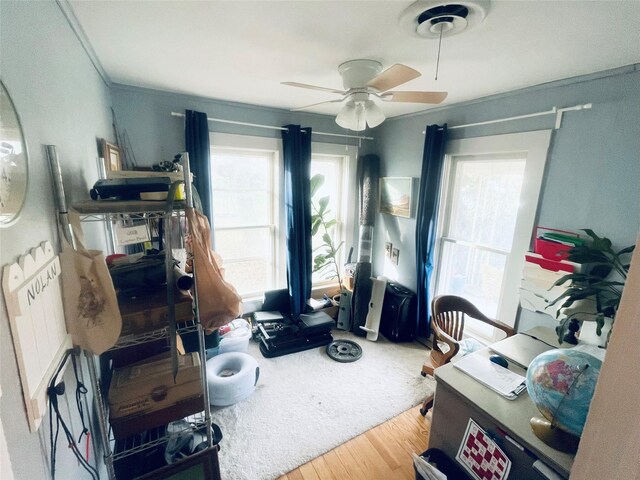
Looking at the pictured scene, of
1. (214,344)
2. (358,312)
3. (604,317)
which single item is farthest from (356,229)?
(604,317)

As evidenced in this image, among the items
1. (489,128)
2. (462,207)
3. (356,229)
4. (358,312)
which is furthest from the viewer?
(356,229)

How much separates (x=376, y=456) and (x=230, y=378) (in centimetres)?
111

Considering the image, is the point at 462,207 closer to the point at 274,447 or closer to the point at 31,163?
the point at 274,447

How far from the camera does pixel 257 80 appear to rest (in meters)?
2.00

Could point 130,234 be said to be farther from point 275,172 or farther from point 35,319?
point 275,172

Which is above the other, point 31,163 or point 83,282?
point 31,163

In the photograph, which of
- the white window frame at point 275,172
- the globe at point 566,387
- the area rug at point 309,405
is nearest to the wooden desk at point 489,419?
the globe at point 566,387

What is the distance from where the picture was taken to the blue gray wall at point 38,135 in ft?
2.04

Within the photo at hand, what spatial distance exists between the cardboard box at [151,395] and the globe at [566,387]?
1.42 metres

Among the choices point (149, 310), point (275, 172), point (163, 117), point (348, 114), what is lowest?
point (149, 310)

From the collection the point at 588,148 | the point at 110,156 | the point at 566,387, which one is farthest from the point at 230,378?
the point at 588,148

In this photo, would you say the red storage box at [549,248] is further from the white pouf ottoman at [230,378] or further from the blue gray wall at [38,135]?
the blue gray wall at [38,135]

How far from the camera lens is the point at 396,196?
10.4 ft

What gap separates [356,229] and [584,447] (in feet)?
9.94
